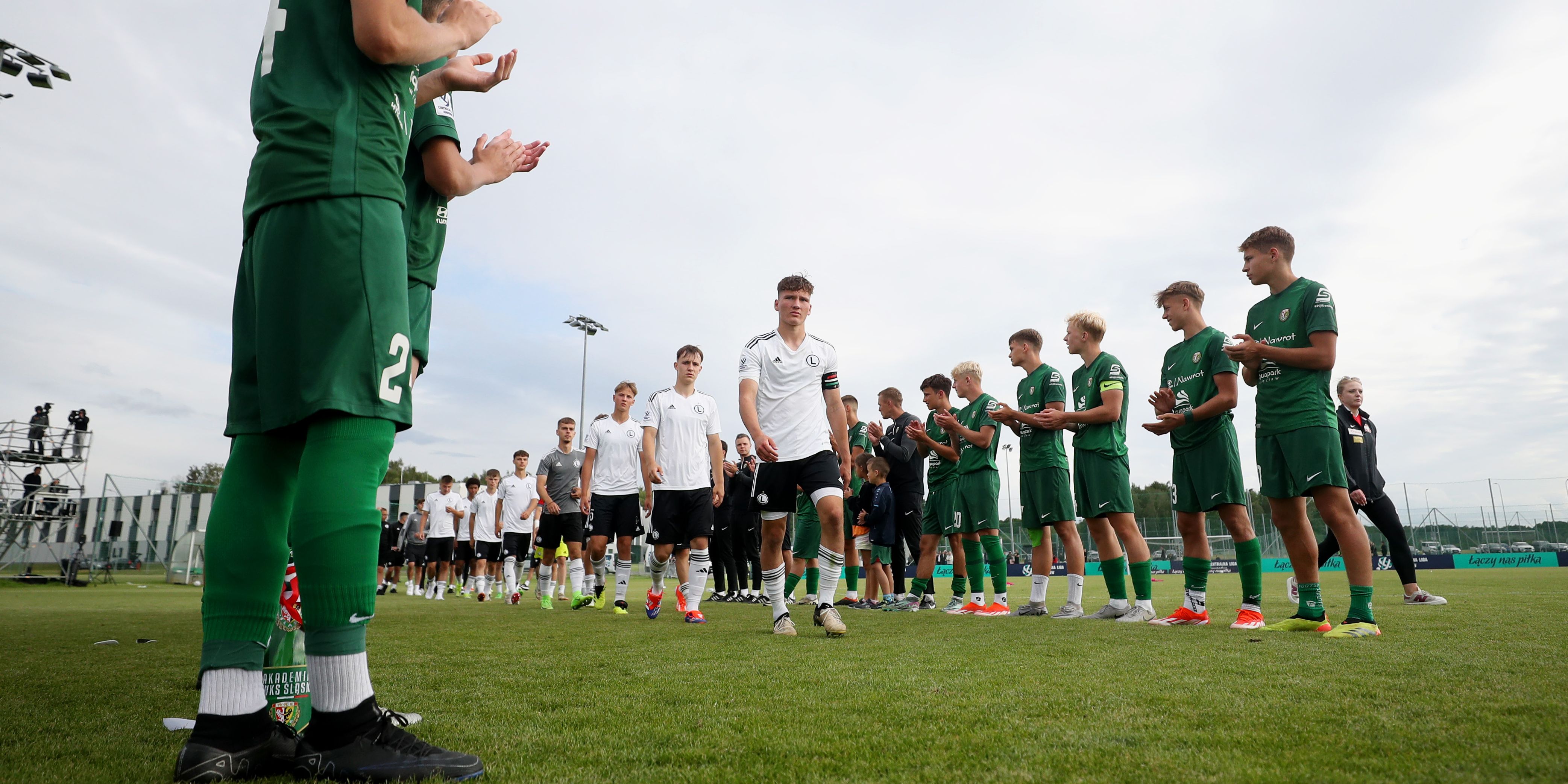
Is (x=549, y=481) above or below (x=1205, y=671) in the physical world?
above

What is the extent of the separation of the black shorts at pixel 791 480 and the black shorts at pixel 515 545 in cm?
881

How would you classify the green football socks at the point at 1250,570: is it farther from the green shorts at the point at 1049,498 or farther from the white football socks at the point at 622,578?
the white football socks at the point at 622,578

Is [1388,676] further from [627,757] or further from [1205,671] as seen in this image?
[627,757]

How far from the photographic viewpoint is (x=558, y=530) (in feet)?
37.3

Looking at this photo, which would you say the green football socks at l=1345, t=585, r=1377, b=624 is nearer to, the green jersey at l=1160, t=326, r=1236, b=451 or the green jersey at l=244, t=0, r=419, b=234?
the green jersey at l=1160, t=326, r=1236, b=451

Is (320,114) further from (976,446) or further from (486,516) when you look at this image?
(486,516)

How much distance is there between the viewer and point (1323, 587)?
1148 cm

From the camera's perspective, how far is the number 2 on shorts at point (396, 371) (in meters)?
1.86

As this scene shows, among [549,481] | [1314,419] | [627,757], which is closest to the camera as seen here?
[627,757]

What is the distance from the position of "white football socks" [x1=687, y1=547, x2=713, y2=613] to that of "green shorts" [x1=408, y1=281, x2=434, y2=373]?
4.79 metres

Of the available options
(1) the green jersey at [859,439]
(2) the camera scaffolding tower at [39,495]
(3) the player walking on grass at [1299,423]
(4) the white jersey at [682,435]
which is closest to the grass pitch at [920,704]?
(3) the player walking on grass at [1299,423]

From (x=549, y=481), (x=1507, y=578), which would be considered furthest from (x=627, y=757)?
(x=1507, y=578)

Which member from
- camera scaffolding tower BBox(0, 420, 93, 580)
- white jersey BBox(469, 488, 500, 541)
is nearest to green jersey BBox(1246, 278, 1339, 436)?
white jersey BBox(469, 488, 500, 541)

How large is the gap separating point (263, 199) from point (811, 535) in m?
8.71
